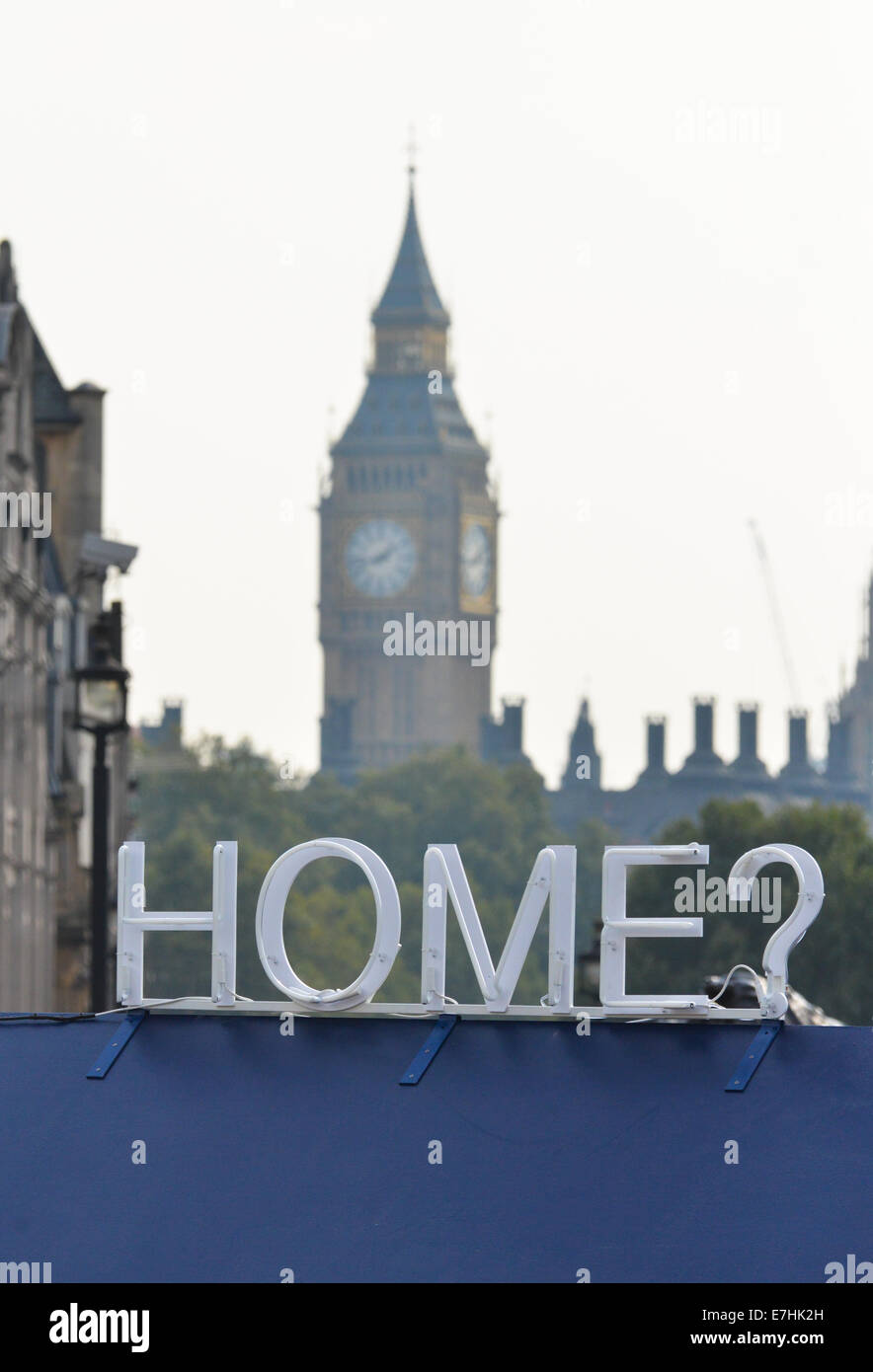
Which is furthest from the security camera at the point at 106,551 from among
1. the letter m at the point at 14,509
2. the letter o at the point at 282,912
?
the letter o at the point at 282,912

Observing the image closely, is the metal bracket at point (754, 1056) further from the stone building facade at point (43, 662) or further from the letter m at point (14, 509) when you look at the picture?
the letter m at point (14, 509)

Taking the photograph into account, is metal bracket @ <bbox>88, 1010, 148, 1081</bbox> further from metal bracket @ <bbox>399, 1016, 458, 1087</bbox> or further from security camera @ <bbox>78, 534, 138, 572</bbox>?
security camera @ <bbox>78, 534, 138, 572</bbox>

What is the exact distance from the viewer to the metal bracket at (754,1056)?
53.8 feet

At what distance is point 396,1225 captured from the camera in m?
16.4

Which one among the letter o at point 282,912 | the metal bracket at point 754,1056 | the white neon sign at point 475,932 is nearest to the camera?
the metal bracket at point 754,1056

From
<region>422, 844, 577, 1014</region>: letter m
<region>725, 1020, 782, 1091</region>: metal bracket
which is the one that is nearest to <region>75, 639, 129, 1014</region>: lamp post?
<region>422, 844, 577, 1014</region>: letter m

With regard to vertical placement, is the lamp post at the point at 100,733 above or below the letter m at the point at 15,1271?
above

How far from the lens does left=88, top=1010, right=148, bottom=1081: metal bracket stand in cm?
1719

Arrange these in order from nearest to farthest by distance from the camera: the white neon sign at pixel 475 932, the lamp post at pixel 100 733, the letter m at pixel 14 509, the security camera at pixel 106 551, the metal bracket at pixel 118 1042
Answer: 1. the white neon sign at pixel 475 932
2. the metal bracket at pixel 118 1042
3. the lamp post at pixel 100 733
4. the security camera at pixel 106 551
5. the letter m at pixel 14 509

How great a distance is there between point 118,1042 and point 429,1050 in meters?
1.45

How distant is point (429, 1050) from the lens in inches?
667

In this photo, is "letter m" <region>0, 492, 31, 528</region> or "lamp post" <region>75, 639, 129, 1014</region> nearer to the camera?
"lamp post" <region>75, 639, 129, 1014</region>

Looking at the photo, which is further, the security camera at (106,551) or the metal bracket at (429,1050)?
the security camera at (106,551)

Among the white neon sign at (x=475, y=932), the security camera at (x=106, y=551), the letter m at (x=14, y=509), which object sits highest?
the letter m at (x=14, y=509)
